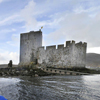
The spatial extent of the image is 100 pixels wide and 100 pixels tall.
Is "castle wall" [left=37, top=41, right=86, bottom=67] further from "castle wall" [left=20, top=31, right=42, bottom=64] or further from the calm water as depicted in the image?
the calm water

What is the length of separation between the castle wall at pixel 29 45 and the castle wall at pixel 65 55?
1.73 m

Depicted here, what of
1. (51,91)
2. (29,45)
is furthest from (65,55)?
(51,91)

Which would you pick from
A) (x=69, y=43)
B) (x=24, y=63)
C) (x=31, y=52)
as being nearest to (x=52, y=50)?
(x=69, y=43)

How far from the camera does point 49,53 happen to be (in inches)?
899

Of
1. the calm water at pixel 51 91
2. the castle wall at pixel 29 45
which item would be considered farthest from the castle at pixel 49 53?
the calm water at pixel 51 91

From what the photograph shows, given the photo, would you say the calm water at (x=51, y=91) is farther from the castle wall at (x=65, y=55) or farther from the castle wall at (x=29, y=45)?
the castle wall at (x=29, y=45)

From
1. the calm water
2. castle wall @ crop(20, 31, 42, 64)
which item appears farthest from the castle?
the calm water

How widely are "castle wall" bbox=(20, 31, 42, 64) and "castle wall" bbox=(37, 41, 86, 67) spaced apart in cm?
173

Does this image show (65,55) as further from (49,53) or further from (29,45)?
(29,45)

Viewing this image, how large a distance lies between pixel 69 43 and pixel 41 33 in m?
6.57

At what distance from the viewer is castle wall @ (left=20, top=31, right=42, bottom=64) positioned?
81.9 ft

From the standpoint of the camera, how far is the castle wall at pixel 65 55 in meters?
20.8

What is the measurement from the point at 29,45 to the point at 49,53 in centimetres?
479

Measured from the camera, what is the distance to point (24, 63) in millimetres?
26000
